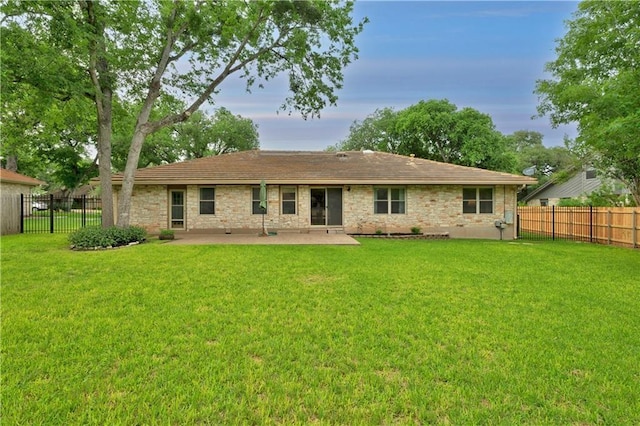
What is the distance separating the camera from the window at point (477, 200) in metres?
15.1

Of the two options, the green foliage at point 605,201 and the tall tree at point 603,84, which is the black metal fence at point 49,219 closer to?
the tall tree at point 603,84

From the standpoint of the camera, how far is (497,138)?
3022cm

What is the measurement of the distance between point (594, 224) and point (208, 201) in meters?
17.2

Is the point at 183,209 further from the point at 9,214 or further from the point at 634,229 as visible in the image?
the point at 634,229

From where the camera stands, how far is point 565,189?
32.5m

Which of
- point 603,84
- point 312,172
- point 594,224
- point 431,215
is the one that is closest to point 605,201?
point 594,224

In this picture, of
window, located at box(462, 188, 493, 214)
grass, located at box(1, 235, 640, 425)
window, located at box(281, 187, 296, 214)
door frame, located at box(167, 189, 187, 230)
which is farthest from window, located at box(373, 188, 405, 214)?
door frame, located at box(167, 189, 187, 230)

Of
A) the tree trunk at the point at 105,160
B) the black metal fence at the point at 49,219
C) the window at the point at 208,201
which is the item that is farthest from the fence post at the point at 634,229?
the black metal fence at the point at 49,219

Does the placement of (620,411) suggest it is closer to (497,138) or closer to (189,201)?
(189,201)

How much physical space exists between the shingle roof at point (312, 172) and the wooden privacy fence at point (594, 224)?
3.01 meters

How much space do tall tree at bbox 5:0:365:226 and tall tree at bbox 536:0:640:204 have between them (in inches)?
366

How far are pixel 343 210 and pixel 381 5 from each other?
8.99m

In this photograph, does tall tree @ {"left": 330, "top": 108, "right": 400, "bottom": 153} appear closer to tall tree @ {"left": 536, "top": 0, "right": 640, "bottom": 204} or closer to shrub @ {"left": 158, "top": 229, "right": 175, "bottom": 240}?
tall tree @ {"left": 536, "top": 0, "right": 640, "bottom": 204}

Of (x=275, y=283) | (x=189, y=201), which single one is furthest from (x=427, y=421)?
(x=189, y=201)
